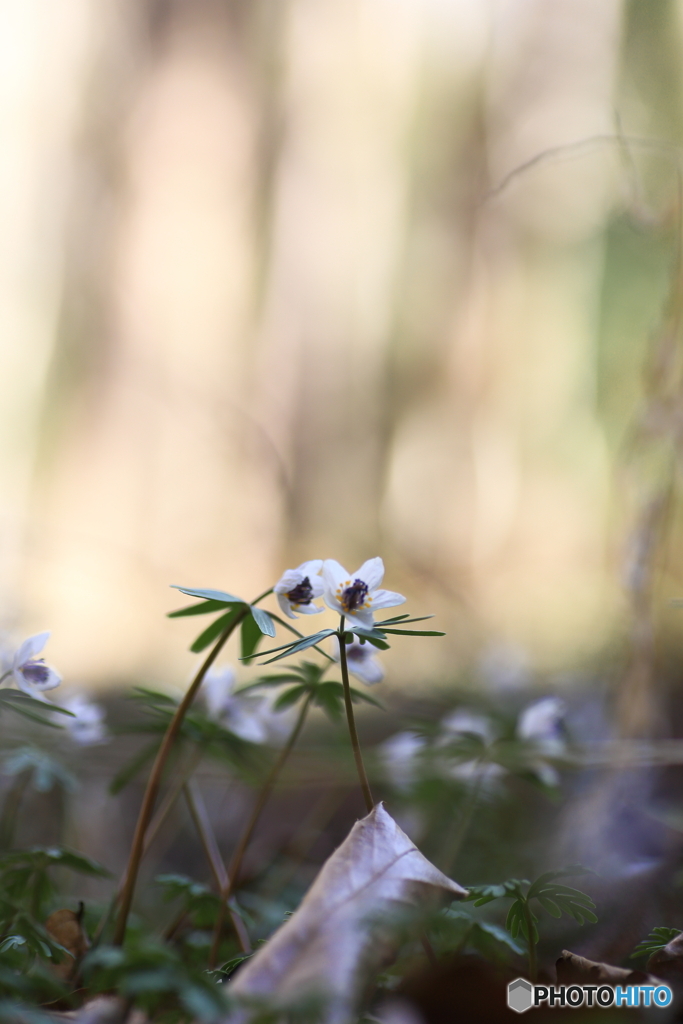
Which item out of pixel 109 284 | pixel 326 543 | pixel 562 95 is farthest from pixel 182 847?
pixel 562 95

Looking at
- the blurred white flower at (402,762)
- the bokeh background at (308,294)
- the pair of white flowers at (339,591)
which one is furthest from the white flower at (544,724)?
the bokeh background at (308,294)

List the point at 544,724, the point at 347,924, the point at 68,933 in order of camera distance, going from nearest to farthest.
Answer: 1. the point at 347,924
2. the point at 68,933
3. the point at 544,724

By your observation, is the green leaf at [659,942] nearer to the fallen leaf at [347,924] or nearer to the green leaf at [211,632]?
the fallen leaf at [347,924]

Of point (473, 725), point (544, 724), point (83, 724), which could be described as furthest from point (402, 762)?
point (83, 724)

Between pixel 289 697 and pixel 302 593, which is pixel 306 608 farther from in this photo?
pixel 289 697

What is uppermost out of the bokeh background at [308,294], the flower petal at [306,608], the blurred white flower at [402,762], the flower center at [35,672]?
the bokeh background at [308,294]

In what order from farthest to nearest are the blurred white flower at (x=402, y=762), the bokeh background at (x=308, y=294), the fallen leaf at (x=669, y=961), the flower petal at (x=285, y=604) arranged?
the bokeh background at (x=308, y=294) < the blurred white flower at (x=402, y=762) < the flower petal at (x=285, y=604) < the fallen leaf at (x=669, y=961)
